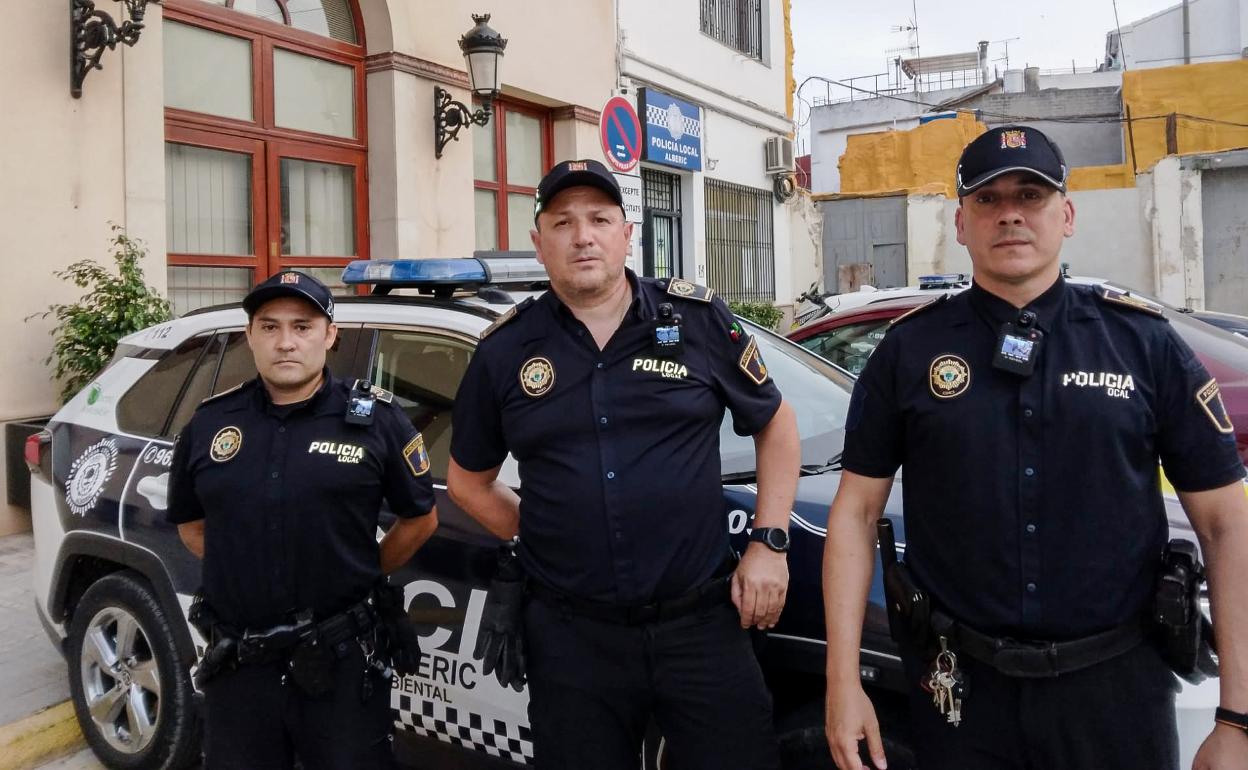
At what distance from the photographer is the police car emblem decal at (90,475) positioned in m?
3.74

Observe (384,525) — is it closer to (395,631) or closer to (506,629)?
(395,631)

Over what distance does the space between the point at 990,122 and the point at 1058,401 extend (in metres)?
30.9

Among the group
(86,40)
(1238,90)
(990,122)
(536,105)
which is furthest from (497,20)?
(990,122)

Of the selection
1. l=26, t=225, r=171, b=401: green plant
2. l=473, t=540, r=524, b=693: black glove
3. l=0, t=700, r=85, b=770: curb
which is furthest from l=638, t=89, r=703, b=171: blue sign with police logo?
l=473, t=540, r=524, b=693: black glove

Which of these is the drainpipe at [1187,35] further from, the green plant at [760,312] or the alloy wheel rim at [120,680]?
the alloy wheel rim at [120,680]

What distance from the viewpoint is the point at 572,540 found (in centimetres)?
234

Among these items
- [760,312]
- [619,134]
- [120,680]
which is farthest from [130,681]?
[760,312]

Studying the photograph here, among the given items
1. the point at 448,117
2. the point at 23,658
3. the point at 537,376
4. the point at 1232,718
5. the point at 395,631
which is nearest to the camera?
the point at 1232,718

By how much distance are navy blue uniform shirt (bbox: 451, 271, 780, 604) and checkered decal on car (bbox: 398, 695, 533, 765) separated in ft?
2.09

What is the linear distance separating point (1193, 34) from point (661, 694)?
136 ft

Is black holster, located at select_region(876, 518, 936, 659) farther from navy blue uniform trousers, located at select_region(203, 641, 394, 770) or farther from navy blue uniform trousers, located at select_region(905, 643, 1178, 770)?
navy blue uniform trousers, located at select_region(203, 641, 394, 770)

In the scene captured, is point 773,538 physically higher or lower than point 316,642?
higher

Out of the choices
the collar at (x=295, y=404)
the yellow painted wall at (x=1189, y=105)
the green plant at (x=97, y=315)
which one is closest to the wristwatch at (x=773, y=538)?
the collar at (x=295, y=404)

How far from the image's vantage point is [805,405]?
340 cm
